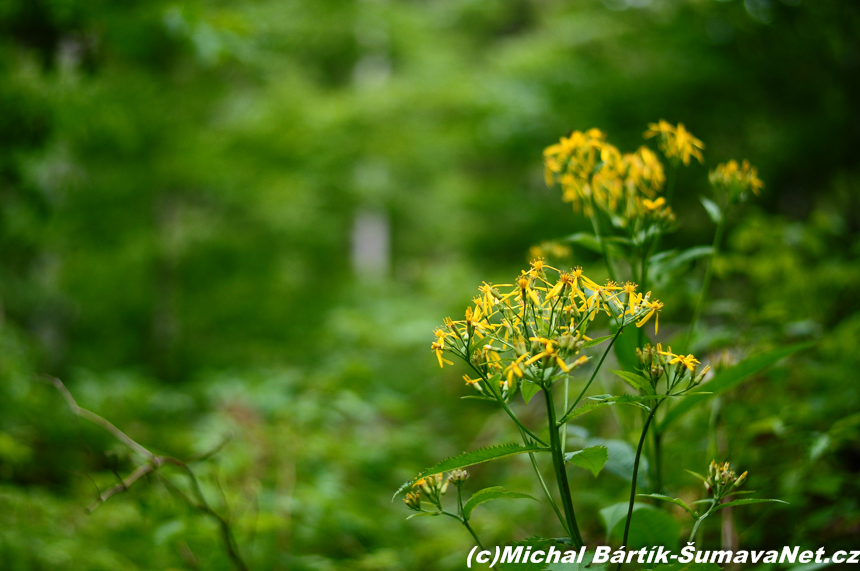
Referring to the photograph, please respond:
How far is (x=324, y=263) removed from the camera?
773 centimetres

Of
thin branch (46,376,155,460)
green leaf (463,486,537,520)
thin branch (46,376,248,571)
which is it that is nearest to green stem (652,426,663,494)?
green leaf (463,486,537,520)

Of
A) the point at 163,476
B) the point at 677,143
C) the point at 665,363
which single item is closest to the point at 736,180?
the point at 677,143

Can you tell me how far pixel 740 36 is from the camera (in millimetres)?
3322

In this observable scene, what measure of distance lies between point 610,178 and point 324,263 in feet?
22.7

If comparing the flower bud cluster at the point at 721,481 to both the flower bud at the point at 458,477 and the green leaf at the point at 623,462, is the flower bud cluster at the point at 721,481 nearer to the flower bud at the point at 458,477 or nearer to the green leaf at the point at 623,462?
the green leaf at the point at 623,462

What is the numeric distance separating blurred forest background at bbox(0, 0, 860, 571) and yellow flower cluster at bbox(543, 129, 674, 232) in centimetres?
46

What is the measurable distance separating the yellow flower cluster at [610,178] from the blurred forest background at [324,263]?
1.50 ft

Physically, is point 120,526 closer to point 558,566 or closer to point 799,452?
point 558,566

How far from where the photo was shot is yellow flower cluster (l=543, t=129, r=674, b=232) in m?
1.08

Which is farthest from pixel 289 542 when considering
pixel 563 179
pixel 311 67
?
pixel 311 67

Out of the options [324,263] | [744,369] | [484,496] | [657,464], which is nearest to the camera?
[484,496]

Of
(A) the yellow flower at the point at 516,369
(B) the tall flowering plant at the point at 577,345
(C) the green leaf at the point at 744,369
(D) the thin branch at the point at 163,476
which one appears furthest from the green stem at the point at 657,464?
(D) the thin branch at the point at 163,476

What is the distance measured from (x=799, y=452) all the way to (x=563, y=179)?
4.23ft

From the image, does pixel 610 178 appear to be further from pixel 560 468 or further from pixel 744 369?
pixel 560 468
